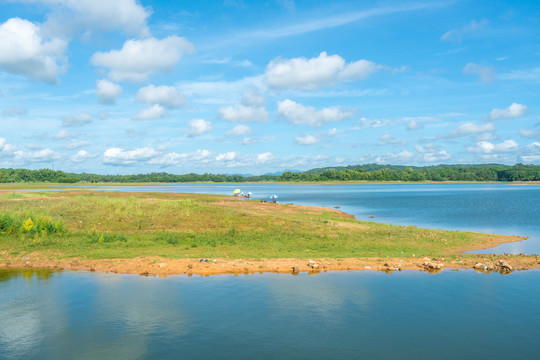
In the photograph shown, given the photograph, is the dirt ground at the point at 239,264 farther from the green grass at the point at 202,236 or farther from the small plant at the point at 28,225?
the small plant at the point at 28,225

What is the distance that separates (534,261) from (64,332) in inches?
979

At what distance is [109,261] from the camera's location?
72.5ft

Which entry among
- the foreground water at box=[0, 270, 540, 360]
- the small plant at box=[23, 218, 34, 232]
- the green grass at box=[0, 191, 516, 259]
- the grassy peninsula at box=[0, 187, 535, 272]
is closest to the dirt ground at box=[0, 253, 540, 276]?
the grassy peninsula at box=[0, 187, 535, 272]

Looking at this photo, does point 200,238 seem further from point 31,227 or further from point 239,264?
point 31,227

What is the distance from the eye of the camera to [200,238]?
28.5m

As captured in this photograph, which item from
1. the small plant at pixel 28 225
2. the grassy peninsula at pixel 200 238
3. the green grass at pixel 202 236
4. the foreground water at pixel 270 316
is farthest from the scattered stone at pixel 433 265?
the small plant at pixel 28 225

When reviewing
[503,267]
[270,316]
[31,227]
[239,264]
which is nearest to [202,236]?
[239,264]

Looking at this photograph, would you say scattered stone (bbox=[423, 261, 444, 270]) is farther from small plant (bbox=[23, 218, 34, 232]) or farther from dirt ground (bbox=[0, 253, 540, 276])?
small plant (bbox=[23, 218, 34, 232])

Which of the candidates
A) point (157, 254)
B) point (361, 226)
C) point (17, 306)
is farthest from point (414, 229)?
point (17, 306)

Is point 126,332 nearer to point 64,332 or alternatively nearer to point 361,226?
point 64,332

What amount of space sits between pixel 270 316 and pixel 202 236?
1542cm

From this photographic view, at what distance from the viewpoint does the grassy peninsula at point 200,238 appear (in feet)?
78.9

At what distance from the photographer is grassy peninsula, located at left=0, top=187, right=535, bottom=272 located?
24.0 meters

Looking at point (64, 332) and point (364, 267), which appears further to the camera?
point (364, 267)
